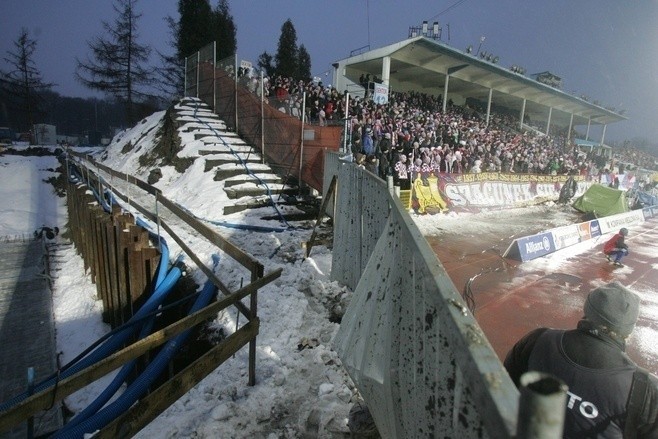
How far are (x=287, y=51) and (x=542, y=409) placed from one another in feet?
176

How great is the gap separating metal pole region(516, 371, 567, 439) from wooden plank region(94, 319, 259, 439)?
212 centimetres

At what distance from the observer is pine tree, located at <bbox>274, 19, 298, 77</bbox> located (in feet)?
158

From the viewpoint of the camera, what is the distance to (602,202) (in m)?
17.2

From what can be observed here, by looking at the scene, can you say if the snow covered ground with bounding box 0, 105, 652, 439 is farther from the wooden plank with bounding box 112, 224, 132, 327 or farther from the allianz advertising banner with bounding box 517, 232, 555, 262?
the allianz advertising banner with bounding box 517, 232, 555, 262

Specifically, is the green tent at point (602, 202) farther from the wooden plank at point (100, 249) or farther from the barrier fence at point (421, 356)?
the wooden plank at point (100, 249)

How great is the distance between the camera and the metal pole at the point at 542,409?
26.0 inches

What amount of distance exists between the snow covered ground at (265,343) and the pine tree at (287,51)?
43.0m

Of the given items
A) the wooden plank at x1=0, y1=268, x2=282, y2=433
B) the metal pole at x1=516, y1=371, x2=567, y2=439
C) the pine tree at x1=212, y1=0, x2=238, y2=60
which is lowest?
the wooden plank at x1=0, y1=268, x2=282, y2=433

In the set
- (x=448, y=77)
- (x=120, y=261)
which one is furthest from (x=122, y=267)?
(x=448, y=77)

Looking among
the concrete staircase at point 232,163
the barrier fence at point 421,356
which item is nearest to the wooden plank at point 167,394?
the barrier fence at point 421,356

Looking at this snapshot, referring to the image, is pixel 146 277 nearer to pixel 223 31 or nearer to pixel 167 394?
pixel 167 394

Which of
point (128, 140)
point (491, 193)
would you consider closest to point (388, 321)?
point (491, 193)

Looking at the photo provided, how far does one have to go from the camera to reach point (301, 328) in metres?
4.03

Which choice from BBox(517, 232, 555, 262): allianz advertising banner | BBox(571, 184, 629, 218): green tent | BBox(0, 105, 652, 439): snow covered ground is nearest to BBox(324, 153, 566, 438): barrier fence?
BBox(0, 105, 652, 439): snow covered ground
